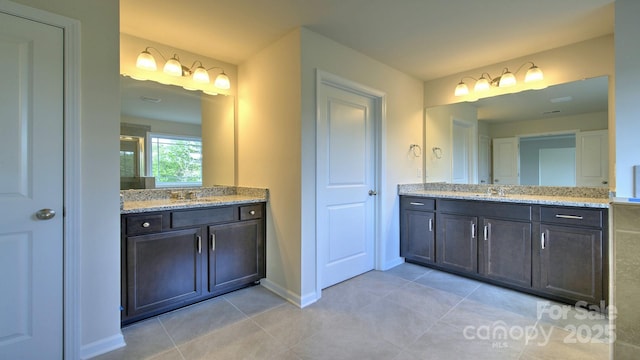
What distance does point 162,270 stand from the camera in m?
2.23

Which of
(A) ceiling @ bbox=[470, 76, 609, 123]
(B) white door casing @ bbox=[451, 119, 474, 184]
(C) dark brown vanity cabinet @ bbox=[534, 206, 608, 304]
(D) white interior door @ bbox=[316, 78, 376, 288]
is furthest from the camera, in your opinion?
(B) white door casing @ bbox=[451, 119, 474, 184]

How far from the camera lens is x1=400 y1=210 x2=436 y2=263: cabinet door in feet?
10.8

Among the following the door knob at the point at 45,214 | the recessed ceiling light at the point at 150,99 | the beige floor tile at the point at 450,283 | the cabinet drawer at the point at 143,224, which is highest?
the recessed ceiling light at the point at 150,99

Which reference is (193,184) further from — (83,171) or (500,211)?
(500,211)

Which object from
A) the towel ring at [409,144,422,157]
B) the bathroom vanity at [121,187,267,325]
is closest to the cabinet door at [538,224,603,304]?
the towel ring at [409,144,422,157]

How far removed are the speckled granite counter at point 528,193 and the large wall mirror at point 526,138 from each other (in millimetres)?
65

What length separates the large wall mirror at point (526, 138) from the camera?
261cm

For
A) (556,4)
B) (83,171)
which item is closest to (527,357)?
(556,4)

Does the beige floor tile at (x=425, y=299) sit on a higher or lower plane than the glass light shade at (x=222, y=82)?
lower

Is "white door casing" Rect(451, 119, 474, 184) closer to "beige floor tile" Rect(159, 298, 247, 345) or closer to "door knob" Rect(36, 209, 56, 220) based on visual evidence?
"beige floor tile" Rect(159, 298, 247, 345)

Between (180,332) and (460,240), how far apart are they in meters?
2.79

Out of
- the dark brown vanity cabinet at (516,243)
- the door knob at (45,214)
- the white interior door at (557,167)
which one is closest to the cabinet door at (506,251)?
the dark brown vanity cabinet at (516,243)

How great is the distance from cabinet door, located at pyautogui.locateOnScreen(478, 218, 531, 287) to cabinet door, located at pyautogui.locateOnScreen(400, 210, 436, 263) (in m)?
0.54

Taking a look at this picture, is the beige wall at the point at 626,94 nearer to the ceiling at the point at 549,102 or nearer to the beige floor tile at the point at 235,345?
the ceiling at the point at 549,102
